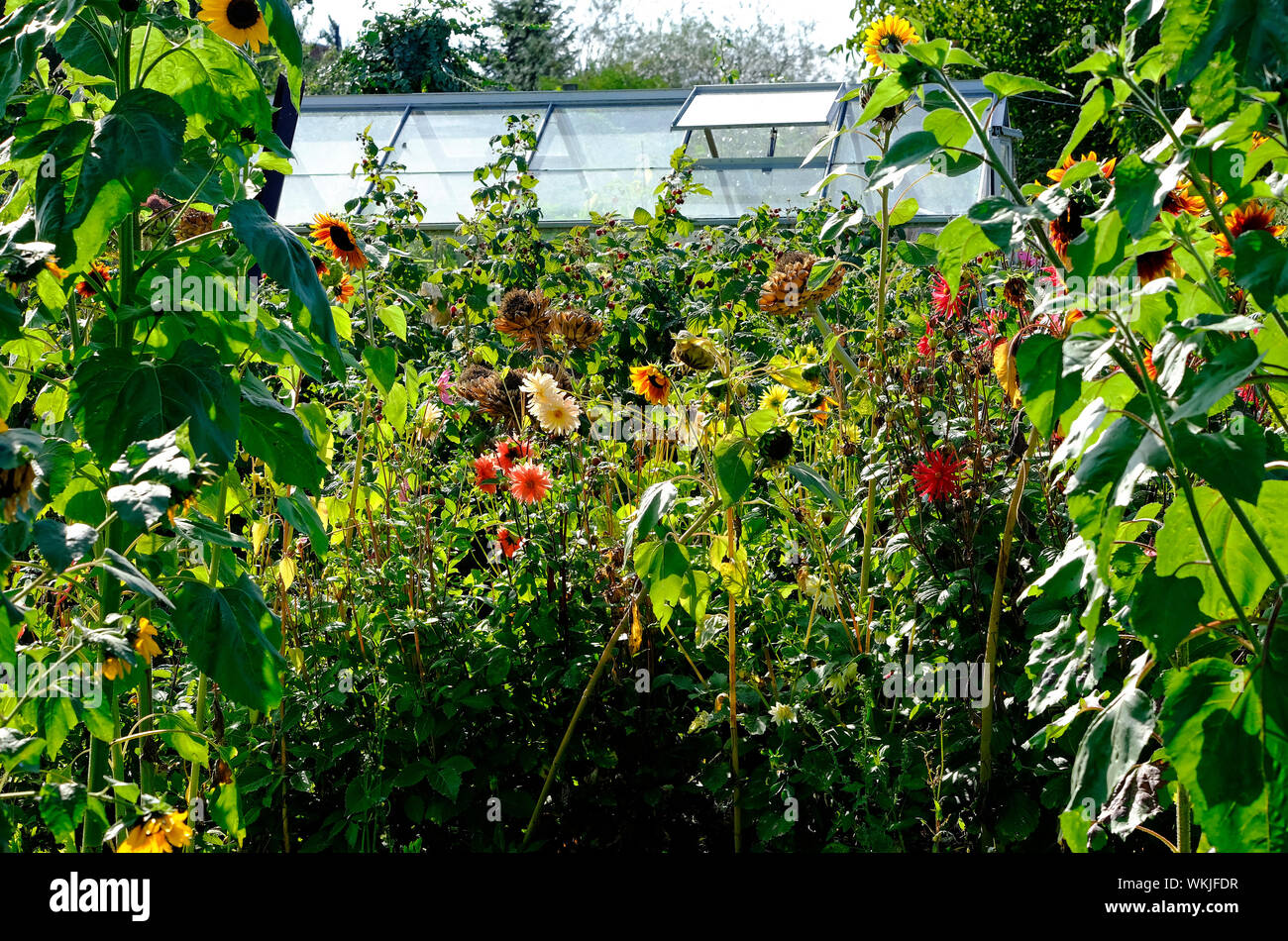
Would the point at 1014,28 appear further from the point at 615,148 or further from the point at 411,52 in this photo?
the point at 411,52

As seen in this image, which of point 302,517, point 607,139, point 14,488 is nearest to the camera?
point 14,488

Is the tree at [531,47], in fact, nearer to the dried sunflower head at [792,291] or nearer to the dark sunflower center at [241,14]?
the dried sunflower head at [792,291]

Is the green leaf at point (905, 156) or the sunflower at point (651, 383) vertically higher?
the sunflower at point (651, 383)

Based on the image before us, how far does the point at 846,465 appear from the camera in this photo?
2.69 meters

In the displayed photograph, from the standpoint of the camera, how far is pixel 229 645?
1.58 meters

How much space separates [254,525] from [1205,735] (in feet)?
6.13

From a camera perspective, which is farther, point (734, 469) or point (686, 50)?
point (686, 50)

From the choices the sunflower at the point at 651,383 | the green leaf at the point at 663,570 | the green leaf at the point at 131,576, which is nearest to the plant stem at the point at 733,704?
the green leaf at the point at 663,570

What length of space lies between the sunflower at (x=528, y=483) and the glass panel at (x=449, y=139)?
8.35 metres

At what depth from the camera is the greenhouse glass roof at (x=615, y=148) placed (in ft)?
31.1

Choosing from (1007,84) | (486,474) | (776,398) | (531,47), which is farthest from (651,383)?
(531,47)

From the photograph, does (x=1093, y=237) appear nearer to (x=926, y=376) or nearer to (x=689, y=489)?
(x=926, y=376)

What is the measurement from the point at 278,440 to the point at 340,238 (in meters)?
1.06
